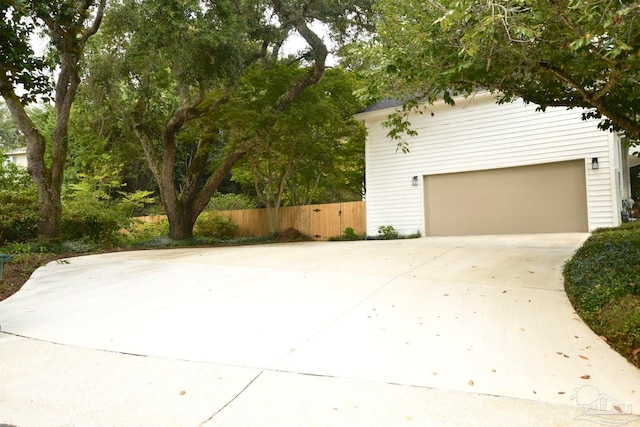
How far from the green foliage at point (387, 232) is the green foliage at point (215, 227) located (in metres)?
6.08

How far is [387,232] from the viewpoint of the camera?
12.9m

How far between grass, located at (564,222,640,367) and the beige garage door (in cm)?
542

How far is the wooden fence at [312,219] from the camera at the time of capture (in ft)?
46.4

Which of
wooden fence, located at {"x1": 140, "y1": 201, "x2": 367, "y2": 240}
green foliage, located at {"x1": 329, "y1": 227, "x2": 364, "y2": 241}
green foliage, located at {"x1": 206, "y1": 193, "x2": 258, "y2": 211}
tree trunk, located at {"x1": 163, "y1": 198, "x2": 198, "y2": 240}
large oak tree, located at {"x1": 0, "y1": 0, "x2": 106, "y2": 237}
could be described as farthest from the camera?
green foliage, located at {"x1": 206, "y1": 193, "x2": 258, "y2": 211}

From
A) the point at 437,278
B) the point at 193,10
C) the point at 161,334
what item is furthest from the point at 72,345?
the point at 193,10

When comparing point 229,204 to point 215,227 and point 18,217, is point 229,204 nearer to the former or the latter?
point 215,227

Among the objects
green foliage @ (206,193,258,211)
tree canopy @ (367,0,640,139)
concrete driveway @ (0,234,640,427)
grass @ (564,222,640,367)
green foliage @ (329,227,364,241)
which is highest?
tree canopy @ (367,0,640,139)

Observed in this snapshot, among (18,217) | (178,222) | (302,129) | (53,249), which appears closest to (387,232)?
(302,129)

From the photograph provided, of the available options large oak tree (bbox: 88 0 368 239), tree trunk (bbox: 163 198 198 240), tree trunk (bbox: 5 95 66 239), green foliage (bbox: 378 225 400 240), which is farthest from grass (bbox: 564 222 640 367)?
tree trunk (bbox: 163 198 198 240)

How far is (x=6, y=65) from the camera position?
6082mm

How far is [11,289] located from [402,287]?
5.20 meters

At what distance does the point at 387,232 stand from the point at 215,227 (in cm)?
678

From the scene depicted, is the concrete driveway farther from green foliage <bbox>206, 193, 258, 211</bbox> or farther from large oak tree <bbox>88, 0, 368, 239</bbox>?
green foliage <bbox>206, 193, 258, 211</bbox>

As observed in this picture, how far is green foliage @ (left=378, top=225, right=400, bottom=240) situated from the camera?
499 inches
